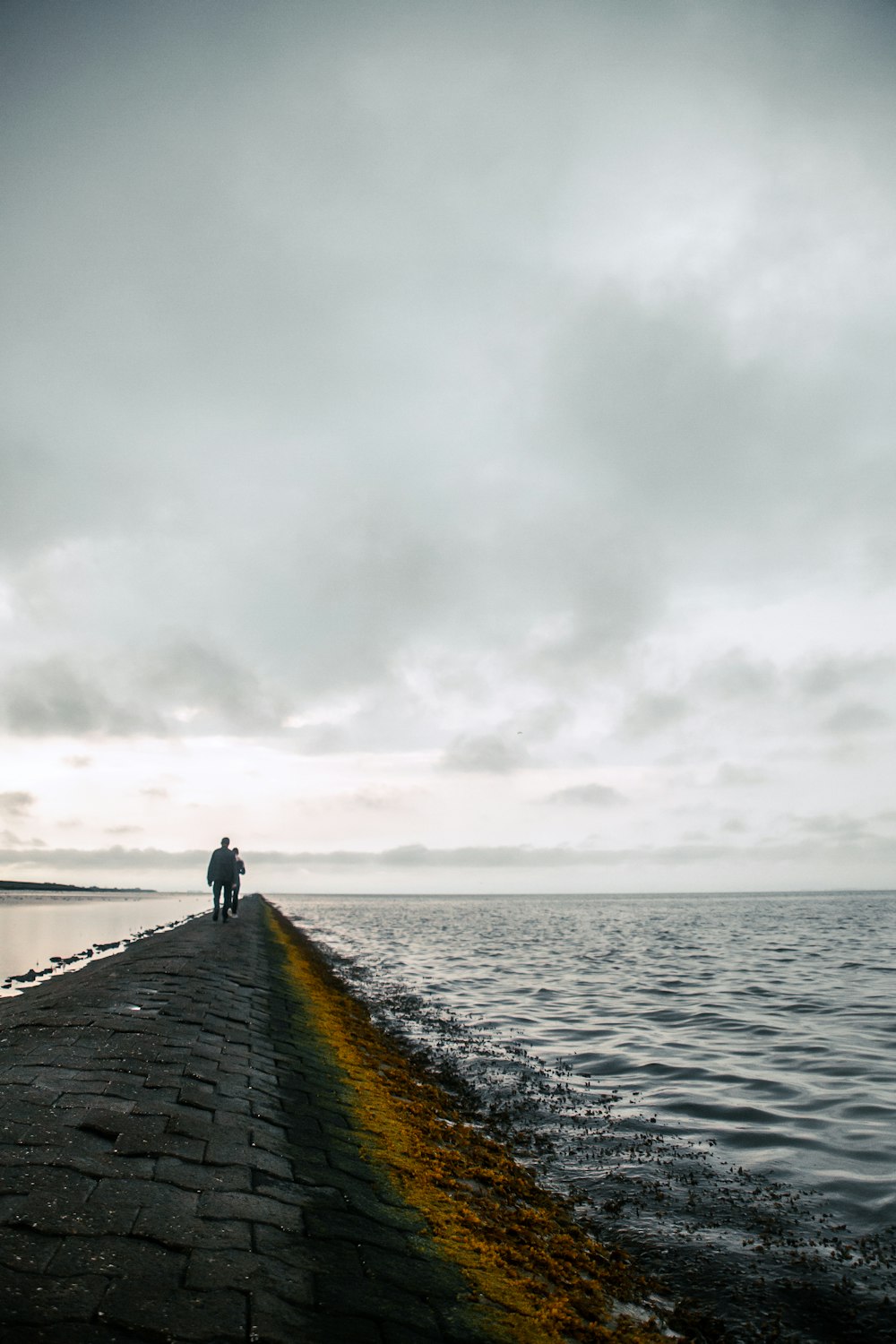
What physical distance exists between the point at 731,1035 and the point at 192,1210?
38.5 feet

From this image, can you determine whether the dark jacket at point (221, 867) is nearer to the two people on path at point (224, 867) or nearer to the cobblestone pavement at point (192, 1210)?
the two people on path at point (224, 867)

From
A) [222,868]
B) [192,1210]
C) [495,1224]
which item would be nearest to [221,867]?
[222,868]

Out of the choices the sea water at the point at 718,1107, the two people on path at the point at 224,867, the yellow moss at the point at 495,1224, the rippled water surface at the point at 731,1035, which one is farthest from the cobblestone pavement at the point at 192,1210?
the two people on path at the point at 224,867

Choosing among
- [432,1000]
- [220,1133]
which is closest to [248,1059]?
[220,1133]

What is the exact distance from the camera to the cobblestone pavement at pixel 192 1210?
137 inches

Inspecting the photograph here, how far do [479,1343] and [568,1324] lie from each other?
80 centimetres

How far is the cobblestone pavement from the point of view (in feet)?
11.4

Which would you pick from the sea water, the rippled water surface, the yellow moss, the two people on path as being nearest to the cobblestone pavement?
the yellow moss

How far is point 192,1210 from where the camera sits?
14.8 feet

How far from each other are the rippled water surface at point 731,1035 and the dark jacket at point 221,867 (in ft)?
21.0

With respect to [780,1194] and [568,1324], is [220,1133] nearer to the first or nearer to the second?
[568,1324]

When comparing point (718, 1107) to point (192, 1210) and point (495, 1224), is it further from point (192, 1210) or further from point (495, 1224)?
point (192, 1210)

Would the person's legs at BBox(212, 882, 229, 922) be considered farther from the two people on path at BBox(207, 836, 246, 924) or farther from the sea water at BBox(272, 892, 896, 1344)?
the sea water at BBox(272, 892, 896, 1344)

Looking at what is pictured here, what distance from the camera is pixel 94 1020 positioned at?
9352mm
